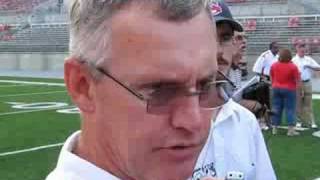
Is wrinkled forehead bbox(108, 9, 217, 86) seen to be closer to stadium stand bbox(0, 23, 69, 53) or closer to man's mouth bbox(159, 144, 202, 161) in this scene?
man's mouth bbox(159, 144, 202, 161)

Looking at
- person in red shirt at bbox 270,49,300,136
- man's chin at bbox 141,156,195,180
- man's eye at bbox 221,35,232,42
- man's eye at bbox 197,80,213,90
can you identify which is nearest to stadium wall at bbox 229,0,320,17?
person in red shirt at bbox 270,49,300,136

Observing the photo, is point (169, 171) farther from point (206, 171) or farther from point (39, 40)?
point (39, 40)

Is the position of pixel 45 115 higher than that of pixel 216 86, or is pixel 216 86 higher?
pixel 216 86

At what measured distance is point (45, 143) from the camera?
9422 millimetres

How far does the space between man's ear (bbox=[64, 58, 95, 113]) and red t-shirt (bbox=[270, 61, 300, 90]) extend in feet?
29.1

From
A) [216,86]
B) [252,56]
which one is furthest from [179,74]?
[252,56]

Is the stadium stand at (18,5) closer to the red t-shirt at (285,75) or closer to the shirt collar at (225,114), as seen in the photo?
the red t-shirt at (285,75)

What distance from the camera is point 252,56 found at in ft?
81.5

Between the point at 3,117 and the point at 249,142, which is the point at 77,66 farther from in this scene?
the point at 3,117

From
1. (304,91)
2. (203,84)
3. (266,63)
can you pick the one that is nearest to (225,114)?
(203,84)

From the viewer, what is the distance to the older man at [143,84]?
117 centimetres

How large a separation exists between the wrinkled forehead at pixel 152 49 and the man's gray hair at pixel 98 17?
15 millimetres

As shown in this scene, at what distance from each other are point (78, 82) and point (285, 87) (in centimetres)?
917

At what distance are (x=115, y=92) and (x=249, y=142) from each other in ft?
3.01
